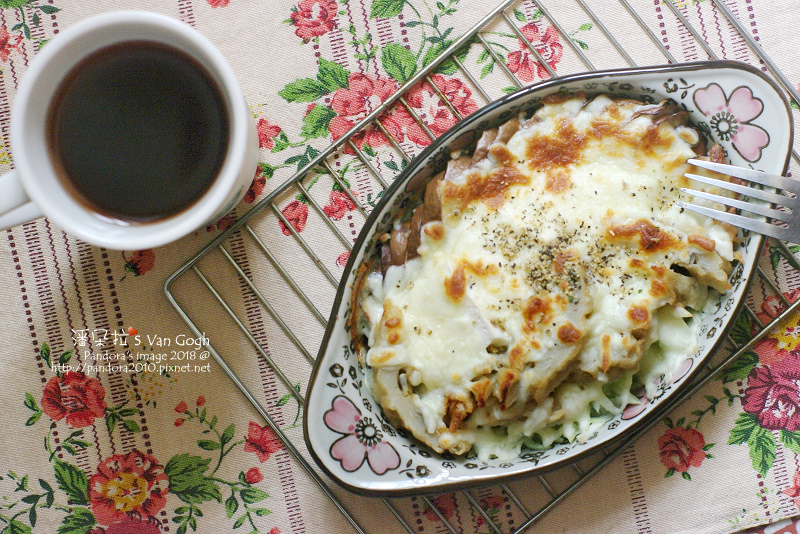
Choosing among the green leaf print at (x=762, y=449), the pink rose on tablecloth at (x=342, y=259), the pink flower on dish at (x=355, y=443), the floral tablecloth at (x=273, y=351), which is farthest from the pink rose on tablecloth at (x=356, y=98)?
the green leaf print at (x=762, y=449)

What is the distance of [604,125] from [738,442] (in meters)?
0.93

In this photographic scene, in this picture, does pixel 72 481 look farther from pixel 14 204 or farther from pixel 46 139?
pixel 46 139

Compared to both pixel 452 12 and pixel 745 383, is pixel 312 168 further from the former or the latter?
pixel 745 383

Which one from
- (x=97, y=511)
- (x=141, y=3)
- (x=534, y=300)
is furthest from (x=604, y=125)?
(x=97, y=511)

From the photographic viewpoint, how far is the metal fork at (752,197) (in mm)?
1299

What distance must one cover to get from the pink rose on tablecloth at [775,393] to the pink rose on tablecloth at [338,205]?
1.16 meters

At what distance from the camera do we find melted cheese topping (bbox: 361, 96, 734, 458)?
1267 mm

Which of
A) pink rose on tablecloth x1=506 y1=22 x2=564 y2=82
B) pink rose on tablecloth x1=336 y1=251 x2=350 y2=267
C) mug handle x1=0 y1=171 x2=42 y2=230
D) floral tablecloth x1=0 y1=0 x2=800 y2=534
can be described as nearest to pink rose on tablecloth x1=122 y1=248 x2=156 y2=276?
floral tablecloth x1=0 y1=0 x2=800 y2=534

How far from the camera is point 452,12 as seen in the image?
1.58 metres

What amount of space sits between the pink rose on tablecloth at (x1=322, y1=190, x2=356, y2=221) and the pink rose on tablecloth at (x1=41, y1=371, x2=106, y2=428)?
2.58ft

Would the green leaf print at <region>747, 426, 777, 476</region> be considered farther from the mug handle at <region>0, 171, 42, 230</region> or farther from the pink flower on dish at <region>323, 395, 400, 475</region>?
the mug handle at <region>0, 171, 42, 230</region>

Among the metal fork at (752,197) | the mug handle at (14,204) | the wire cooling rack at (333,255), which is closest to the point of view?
the mug handle at (14,204)

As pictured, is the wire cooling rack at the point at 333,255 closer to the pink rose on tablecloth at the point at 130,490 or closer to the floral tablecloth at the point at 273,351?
the floral tablecloth at the point at 273,351

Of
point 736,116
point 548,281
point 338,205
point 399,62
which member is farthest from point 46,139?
point 736,116
